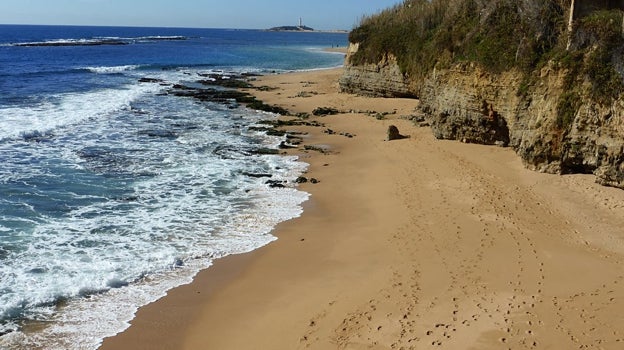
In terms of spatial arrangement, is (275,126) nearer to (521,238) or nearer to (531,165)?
(531,165)

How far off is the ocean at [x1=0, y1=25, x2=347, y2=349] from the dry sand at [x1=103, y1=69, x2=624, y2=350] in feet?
2.34

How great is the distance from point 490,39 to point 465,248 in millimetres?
10136

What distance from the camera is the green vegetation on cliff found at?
551 inches

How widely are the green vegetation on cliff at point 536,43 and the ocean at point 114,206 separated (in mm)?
7614

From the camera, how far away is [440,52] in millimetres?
20844

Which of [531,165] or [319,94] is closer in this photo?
[531,165]

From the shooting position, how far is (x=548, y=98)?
49.5ft

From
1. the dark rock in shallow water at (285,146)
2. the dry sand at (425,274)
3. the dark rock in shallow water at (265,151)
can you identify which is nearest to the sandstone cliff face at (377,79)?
the dark rock in shallow water at (285,146)

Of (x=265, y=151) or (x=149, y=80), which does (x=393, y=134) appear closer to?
(x=265, y=151)

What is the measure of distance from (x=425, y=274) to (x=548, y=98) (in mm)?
8222

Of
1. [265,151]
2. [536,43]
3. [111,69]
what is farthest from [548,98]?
[111,69]

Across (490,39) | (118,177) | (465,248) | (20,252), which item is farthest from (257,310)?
(490,39)

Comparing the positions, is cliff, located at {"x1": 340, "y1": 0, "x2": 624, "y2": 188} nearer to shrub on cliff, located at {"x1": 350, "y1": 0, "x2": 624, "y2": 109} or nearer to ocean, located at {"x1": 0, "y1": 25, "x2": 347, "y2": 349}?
shrub on cliff, located at {"x1": 350, "y1": 0, "x2": 624, "y2": 109}

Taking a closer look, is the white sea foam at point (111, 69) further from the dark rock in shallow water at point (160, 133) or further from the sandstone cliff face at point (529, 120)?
the sandstone cliff face at point (529, 120)
